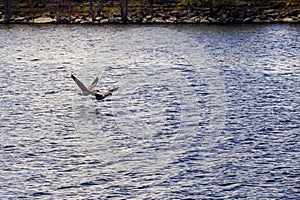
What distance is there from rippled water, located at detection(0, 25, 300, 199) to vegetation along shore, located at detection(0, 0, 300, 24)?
138 feet

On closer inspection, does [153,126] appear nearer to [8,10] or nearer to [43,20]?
[43,20]

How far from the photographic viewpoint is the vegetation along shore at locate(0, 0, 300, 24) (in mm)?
135375

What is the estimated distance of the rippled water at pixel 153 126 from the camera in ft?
125

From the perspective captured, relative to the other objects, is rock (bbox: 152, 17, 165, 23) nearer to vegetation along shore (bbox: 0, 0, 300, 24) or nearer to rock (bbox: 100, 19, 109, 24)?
vegetation along shore (bbox: 0, 0, 300, 24)

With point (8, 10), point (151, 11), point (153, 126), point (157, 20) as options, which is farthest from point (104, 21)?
point (153, 126)

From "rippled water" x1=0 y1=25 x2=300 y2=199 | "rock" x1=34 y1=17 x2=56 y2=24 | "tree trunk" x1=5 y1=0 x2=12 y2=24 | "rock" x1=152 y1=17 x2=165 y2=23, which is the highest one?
"rippled water" x1=0 y1=25 x2=300 y2=199

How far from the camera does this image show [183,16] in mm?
135375

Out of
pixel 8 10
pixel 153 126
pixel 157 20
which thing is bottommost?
pixel 157 20

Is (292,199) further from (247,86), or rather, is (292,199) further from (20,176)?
(247,86)

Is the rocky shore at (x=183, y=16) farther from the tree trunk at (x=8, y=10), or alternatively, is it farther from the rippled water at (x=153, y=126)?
the rippled water at (x=153, y=126)

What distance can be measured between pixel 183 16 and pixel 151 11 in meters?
6.05

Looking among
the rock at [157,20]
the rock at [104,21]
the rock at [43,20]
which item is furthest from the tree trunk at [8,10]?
the rock at [157,20]

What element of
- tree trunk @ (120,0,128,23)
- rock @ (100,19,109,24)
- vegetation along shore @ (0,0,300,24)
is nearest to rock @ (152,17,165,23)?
vegetation along shore @ (0,0,300,24)

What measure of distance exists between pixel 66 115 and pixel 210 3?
287 feet
